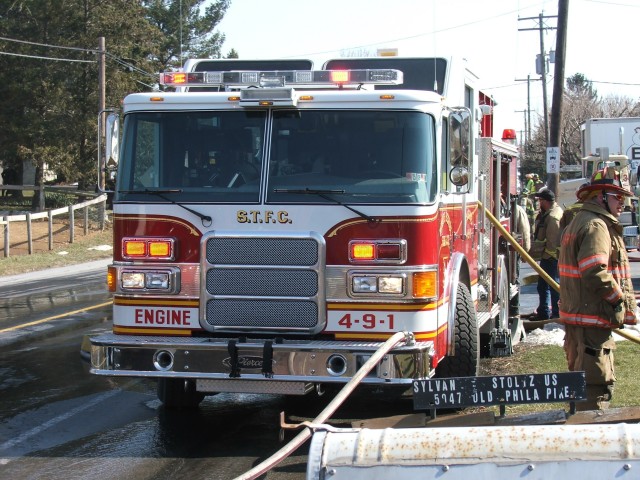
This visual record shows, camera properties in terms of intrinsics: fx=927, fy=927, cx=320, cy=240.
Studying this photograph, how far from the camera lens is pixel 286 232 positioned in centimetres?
639

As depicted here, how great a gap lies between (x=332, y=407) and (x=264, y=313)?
1.95 meters

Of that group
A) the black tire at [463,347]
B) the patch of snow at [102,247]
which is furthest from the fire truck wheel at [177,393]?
the patch of snow at [102,247]

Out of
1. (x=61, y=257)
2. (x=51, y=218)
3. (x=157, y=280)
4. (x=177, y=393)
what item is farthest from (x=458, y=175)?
(x=51, y=218)

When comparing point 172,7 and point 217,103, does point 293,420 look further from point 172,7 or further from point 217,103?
point 172,7

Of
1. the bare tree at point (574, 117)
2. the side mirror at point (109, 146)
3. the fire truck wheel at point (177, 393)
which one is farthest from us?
the bare tree at point (574, 117)

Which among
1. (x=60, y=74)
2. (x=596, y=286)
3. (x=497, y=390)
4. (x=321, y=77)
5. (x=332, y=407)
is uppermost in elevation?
(x=60, y=74)

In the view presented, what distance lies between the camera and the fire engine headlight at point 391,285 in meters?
6.27

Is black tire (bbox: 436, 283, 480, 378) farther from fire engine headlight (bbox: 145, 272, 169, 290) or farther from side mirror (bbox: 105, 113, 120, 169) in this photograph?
side mirror (bbox: 105, 113, 120, 169)

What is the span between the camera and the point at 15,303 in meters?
15.3

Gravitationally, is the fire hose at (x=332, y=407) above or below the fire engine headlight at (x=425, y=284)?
below

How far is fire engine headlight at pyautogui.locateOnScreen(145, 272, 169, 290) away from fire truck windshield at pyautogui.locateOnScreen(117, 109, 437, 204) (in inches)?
21.6

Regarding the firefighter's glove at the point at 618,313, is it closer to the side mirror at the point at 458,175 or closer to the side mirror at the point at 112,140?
the side mirror at the point at 458,175

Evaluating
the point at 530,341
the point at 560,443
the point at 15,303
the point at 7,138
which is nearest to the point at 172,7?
the point at 7,138

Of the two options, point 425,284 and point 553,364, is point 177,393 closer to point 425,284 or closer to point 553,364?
point 425,284
